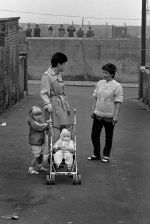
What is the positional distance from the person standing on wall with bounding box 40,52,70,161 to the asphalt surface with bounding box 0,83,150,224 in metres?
0.86

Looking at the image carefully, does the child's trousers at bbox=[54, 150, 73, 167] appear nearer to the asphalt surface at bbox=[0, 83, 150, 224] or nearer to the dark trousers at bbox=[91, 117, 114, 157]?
the asphalt surface at bbox=[0, 83, 150, 224]

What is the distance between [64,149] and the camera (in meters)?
8.28

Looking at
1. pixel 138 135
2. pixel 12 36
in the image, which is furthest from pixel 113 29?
pixel 138 135

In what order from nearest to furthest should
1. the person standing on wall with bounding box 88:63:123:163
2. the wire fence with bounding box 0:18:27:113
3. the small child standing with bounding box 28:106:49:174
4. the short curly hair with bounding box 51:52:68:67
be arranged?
the small child standing with bounding box 28:106:49:174
the short curly hair with bounding box 51:52:68:67
the person standing on wall with bounding box 88:63:123:163
the wire fence with bounding box 0:18:27:113

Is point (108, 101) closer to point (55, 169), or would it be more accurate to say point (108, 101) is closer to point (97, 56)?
point (55, 169)

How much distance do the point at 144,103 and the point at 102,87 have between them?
11376 mm

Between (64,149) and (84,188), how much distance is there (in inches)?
26.6

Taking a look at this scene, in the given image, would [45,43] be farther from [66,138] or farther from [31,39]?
[66,138]

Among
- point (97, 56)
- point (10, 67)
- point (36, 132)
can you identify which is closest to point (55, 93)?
point (36, 132)

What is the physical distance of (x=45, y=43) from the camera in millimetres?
33344

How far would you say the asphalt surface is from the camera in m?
6.78

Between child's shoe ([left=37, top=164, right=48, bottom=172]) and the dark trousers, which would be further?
the dark trousers

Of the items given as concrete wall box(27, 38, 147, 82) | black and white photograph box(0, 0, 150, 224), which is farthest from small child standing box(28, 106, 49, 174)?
concrete wall box(27, 38, 147, 82)

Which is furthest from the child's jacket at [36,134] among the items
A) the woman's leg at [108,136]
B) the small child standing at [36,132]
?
the woman's leg at [108,136]
